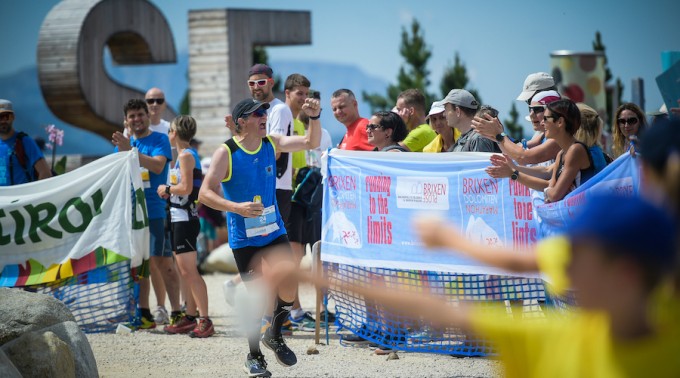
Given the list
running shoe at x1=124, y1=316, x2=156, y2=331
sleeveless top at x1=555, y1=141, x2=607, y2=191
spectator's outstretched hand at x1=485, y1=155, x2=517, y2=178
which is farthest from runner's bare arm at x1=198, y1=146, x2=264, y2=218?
running shoe at x1=124, y1=316, x2=156, y2=331

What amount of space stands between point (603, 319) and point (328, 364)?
5157 mm

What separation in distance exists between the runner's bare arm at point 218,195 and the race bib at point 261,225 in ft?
0.29

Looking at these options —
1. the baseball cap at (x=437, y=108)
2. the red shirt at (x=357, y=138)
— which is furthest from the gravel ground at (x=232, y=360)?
the baseball cap at (x=437, y=108)

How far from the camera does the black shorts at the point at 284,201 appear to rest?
8.50m

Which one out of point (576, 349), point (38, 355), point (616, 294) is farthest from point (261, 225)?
point (616, 294)

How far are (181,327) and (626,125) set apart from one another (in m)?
4.73

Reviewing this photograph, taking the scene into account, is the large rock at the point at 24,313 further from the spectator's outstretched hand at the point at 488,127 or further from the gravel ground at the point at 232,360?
the spectator's outstretched hand at the point at 488,127

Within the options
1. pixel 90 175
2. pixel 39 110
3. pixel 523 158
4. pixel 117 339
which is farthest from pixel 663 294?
pixel 39 110

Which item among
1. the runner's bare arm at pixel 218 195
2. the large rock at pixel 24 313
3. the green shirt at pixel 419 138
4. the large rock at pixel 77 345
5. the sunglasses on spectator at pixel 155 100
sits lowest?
the large rock at pixel 77 345

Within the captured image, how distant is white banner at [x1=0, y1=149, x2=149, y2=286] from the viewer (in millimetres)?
8969

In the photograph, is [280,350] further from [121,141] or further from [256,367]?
[121,141]

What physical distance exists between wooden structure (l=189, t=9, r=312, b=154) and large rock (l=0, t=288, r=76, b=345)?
12.6 m

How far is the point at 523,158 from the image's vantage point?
680 cm

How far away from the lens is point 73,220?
29.8ft
